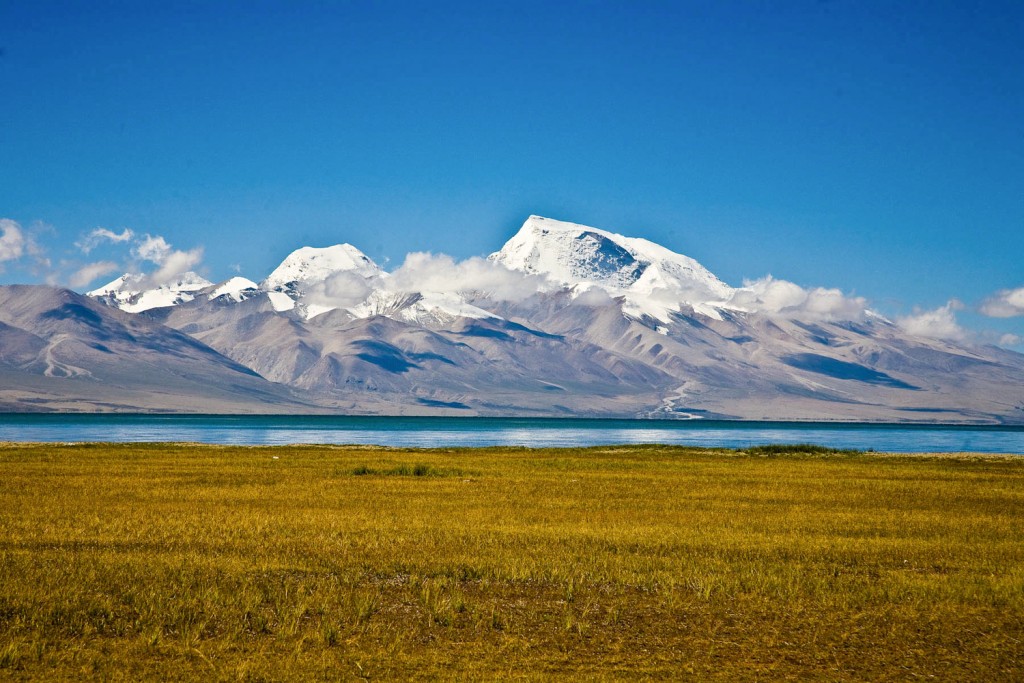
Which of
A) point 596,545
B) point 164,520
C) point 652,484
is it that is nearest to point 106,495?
point 164,520

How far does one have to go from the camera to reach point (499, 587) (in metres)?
24.4

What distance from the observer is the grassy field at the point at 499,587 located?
60.3ft

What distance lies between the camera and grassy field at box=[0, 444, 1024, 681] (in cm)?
1838

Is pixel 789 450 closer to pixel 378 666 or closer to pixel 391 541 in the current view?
pixel 391 541

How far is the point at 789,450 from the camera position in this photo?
113000mm

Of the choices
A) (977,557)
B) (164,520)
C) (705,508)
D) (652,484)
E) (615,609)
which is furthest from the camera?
(652,484)

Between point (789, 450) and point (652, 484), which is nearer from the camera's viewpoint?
point (652, 484)

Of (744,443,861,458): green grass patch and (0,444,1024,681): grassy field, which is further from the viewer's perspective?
(744,443,861,458): green grass patch

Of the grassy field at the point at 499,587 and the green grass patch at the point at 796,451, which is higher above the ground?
the green grass patch at the point at 796,451

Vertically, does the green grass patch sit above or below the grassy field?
above

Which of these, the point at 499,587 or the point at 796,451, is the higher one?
the point at 796,451

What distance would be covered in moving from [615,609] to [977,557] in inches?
556

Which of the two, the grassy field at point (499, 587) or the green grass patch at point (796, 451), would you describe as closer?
the grassy field at point (499, 587)

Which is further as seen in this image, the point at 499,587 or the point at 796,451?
the point at 796,451
